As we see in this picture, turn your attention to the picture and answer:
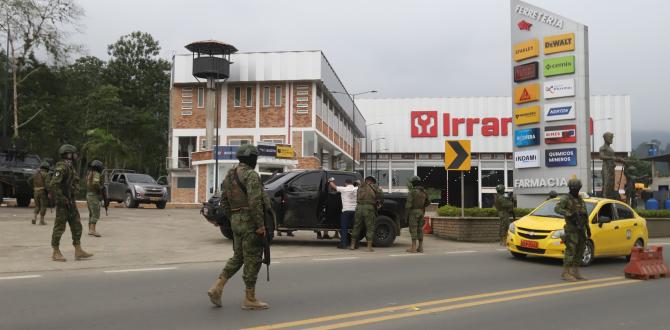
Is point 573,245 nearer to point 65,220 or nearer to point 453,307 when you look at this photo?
point 453,307

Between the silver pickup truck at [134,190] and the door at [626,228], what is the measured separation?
71.3 ft

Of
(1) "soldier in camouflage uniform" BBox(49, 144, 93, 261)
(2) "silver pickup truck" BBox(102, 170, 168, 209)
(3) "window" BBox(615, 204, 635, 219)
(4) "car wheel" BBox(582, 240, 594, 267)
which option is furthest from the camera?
(2) "silver pickup truck" BBox(102, 170, 168, 209)

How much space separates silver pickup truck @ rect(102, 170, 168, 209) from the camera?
2809cm

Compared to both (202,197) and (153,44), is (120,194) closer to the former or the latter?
(202,197)

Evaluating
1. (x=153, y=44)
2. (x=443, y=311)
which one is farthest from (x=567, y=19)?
(x=153, y=44)

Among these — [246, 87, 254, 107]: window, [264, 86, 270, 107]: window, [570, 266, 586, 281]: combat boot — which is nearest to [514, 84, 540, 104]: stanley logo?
[570, 266, 586, 281]: combat boot

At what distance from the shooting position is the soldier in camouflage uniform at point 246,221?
6422 millimetres

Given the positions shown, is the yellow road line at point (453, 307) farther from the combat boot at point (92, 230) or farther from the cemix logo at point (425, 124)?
the cemix logo at point (425, 124)

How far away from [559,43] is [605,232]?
14.9 metres

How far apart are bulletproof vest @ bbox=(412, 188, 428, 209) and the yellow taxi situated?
2.16m

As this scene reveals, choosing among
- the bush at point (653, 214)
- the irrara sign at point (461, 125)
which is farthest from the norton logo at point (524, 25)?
the irrara sign at point (461, 125)

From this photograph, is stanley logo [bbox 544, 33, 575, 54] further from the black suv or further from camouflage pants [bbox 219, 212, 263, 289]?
camouflage pants [bbox 219, 212, 263, 289]

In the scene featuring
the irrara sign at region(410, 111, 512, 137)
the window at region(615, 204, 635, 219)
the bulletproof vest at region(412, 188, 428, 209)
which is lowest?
the window at region(615, 204, 635, 219)

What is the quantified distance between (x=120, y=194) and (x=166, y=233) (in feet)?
47.5
